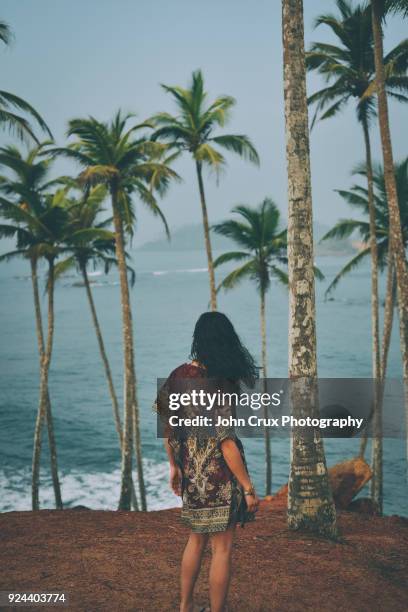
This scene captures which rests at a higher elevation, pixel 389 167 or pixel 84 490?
pixel 389 167

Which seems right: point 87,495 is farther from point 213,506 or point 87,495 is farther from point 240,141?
point 213,506

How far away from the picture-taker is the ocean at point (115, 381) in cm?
2670

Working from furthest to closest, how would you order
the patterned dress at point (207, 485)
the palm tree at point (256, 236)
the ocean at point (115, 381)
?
the ocean at point (115, 381) < the palm tree at point (256, 236) < the patterned dress at point (207, 485)

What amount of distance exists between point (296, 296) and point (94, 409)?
3703 cm

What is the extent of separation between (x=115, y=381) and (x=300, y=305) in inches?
1807

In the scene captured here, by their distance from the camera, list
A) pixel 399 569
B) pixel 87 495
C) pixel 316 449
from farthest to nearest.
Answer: pixel 87 495
pixel 316 449
pixel 399 569

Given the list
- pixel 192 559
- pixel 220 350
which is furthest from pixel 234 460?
pixel 192 559

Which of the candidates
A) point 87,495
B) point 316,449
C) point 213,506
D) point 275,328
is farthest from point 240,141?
point 275,328

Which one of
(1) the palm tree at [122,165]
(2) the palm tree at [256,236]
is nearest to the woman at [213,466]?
(1) the palm tree at [122,165]

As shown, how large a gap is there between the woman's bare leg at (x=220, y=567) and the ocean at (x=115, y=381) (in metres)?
21.1

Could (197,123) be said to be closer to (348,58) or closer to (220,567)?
(348,58)

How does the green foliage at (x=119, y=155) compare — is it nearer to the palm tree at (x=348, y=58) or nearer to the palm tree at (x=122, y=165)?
the palm tree at (x=122, y=165)

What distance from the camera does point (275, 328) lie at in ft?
279

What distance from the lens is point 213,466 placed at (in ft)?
12.7
